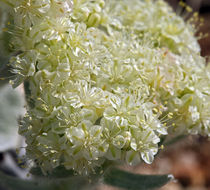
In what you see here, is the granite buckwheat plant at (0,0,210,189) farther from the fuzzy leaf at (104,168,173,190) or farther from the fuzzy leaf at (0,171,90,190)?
the fuzzy leaf at (0,171,90,190)

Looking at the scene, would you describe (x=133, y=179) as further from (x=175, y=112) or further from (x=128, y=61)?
(x=128, y=61)

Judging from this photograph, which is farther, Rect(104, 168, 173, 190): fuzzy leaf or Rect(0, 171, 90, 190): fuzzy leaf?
Rect(0, 171, 90, 190): fuzzy leaf

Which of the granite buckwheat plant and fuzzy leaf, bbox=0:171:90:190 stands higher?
the granite buckwheat plant

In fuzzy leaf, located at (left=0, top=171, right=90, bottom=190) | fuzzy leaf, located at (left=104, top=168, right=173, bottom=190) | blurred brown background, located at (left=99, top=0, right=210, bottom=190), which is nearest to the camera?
fuzzy leaf, located at (left=104, top=168, right=173, bottom=190)

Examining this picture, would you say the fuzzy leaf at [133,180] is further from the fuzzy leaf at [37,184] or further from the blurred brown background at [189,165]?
the blurred brown background at [189,165]

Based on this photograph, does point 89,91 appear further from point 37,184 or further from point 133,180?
point 37,184

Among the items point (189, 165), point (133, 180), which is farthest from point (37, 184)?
point (189, 165)

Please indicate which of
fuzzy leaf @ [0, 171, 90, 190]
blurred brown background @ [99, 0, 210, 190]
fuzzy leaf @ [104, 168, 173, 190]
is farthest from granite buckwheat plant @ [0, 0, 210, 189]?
blurred brown background @ [99, 0, 210, 190]

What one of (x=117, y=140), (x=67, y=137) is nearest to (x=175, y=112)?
(x=117, y=140)

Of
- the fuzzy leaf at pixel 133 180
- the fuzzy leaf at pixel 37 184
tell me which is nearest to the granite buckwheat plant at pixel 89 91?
the fuzzy leaf at pixel 133 180
